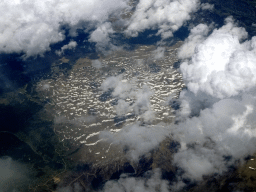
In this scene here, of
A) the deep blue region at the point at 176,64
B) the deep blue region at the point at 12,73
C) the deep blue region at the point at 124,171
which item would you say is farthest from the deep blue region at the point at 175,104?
the deep blue region at the point at 12,73

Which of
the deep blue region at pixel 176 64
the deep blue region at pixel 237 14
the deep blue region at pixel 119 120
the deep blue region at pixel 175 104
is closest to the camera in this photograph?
the deep blue region at pixel 119 120

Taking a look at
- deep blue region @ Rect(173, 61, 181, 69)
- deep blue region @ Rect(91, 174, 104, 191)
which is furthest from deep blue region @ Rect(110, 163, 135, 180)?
deep blue region @ Rect(173, 61, 181, 69)

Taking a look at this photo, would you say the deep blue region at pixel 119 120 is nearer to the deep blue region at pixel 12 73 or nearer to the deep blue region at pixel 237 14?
Answer: the deep blue region at pixel 12 73

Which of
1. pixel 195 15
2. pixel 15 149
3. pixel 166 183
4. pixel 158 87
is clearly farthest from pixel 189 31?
pixel 15 149

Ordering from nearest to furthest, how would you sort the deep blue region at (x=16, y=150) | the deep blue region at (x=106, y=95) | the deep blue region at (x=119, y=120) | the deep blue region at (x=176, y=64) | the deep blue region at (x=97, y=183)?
the deep blue region at (x=97, y=183) < the deep blue region at (x=16, y=150) < the deep blue region at (x=119, y=120) < the deep blue region at (x=106, y=95) < the deep blue region at (x=176, y=64)

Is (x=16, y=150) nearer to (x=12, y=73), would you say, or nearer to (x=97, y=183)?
(x=97, y=183)

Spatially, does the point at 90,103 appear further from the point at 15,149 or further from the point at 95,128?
the point at 15,149

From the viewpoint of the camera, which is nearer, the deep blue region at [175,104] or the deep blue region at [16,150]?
the deep blue region at [16,150]

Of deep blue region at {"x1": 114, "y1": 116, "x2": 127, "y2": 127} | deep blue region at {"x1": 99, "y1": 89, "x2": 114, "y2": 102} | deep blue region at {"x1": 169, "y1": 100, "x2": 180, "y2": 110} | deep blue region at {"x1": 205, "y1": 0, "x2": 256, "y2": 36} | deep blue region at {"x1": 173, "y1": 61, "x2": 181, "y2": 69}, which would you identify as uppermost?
deep blue region at {"x1": 205, "y1": 0, "x2": 256, "y2": 36}

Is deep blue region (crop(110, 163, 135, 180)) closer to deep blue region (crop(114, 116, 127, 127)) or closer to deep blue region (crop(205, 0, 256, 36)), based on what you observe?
deep blue region (crop(114, 116, 127, 127))

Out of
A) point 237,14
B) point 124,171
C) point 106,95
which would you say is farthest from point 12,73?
point 237,14

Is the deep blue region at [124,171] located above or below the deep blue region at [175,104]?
below
